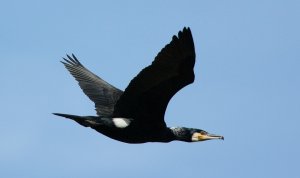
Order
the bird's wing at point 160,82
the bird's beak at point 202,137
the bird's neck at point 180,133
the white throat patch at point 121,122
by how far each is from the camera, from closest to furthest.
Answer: the bird's wing at point 160,82 < the white throat patch at point 121,122 < the bird's beak at point 202,137 < the bird's neck at point 180,133

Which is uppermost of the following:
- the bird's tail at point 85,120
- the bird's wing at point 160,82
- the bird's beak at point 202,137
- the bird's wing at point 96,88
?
the bird's wing at point 96,88

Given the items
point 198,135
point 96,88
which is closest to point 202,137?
point 198,135

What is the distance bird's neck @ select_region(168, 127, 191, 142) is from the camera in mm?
15164

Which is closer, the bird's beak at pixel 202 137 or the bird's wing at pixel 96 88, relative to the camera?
the bird's beak at pixel 202 137

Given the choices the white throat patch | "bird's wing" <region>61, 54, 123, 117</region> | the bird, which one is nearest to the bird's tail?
the bird

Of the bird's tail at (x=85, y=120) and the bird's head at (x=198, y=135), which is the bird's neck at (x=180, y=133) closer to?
the bird's head at (x=198, y=135)

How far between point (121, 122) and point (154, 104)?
651mm

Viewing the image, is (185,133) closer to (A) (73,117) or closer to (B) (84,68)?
(A) (73,117)

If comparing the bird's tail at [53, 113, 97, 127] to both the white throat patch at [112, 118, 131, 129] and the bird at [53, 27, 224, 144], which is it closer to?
the bird at [53, 27, 224, 144]

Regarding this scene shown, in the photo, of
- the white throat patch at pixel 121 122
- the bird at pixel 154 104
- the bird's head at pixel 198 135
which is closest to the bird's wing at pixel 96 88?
the bird at pixel 154 104

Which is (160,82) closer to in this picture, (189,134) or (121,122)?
(121,122)

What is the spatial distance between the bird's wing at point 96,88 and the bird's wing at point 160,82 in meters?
1.21

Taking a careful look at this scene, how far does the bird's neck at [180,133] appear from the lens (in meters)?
15.2

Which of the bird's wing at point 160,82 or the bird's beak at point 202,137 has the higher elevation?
the bird's wing at point 160,82
